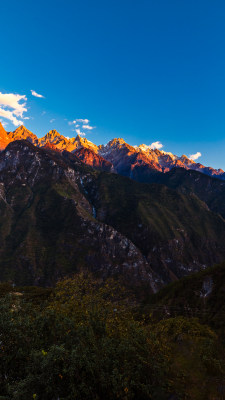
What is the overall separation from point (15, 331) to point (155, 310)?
84.4 metres

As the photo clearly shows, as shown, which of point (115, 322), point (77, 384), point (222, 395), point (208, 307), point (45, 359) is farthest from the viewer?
point (208, 307)

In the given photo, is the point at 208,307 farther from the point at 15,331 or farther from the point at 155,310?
the point at 15,331

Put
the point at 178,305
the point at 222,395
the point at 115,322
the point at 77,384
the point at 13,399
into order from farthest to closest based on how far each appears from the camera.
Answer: the point at 178,305 → the point at 115,322 → the point at 222,395 → the point at 77,384 → the point at 13,399

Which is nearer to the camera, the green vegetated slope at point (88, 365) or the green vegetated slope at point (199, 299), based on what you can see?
the green vegetated slope at point (88, 365)

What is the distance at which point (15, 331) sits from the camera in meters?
18.5

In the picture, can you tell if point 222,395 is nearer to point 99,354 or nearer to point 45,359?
point 99,354

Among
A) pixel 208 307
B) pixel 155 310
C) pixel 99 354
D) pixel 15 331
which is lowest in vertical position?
pixel 155 310

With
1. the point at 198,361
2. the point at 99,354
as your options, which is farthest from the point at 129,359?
the point at 198,361

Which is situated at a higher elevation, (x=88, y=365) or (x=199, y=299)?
(x=88, y=365)

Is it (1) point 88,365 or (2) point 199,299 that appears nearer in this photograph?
(1) point 88,365

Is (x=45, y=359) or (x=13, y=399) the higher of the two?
(x=45, y=359)

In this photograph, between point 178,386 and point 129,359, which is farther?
point 178,386

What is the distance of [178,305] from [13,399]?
3436 inches

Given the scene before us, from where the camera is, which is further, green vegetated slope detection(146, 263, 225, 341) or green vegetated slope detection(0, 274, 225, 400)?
green vegetated slope detection(146, 263, 225, 341)
